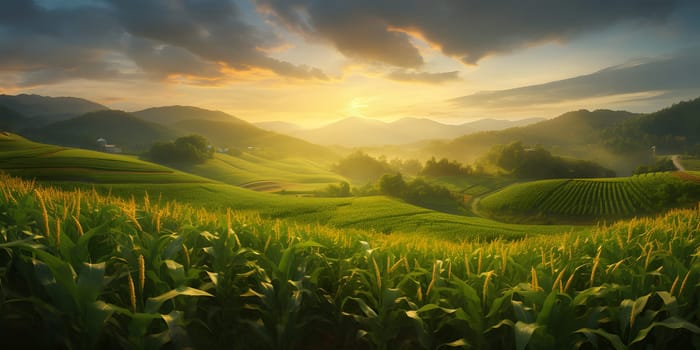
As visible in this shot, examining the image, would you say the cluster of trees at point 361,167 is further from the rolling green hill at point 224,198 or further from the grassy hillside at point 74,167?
the grassy hillside at point 74,167

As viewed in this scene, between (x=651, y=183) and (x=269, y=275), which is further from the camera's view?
(x=651, y=183)

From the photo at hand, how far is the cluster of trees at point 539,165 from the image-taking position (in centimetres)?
10944

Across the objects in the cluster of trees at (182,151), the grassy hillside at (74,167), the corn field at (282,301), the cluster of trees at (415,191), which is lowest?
the cluster of trees at (415,191)

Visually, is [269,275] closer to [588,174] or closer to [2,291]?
[2,291]

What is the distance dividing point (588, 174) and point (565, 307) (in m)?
130

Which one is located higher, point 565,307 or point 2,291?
point 2,291

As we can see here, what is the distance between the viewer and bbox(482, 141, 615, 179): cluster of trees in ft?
359

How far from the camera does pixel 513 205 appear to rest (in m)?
73.8

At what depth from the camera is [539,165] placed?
375 ft

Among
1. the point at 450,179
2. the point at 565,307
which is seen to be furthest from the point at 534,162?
the point at 565,307

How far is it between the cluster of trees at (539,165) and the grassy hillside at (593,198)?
3639cm

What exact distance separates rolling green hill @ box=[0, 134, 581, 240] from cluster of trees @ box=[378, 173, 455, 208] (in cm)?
3505

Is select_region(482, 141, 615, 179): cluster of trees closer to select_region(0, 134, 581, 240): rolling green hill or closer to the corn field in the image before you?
select_region(0, 134, 581, 240): rolling green hill

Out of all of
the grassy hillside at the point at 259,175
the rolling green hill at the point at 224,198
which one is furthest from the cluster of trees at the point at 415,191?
the rolling green hill at the point at 224,198
